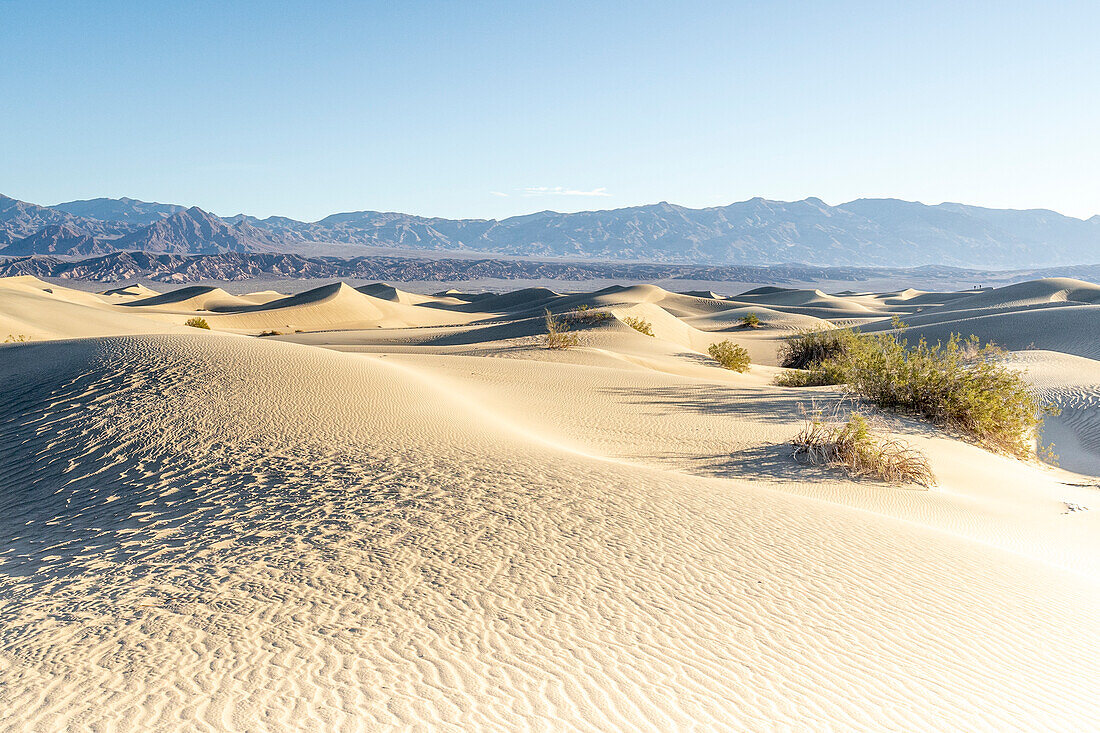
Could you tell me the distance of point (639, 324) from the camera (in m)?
26.9

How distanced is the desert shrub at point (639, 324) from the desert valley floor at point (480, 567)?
1552 centimetres

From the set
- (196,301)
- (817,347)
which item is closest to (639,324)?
(817,347)

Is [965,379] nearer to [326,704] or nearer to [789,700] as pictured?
[789,700]

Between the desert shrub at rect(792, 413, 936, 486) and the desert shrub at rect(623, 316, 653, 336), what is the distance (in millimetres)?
16569

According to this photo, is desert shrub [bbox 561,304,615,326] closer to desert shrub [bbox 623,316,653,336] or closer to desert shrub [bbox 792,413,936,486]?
desert shrub [bbox 623,316,653,336]

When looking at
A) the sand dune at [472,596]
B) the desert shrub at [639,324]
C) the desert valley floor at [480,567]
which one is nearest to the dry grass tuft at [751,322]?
the desert shrub at [639,324]

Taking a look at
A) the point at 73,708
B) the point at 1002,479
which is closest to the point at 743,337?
the point at 1002,479

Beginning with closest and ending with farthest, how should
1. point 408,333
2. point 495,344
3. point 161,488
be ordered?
point 161,488 < point 495,344 < point 408,333

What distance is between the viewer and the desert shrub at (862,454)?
8.46 metres

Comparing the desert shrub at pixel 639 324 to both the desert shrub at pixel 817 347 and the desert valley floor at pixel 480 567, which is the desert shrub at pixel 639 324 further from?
the desert valley floor at pixel 480 567

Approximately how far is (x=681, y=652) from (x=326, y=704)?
5.90 ft

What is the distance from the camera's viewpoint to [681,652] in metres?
3.76

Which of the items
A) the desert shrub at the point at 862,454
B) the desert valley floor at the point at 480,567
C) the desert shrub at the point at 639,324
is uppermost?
the desert valley floor at the point at 480,567

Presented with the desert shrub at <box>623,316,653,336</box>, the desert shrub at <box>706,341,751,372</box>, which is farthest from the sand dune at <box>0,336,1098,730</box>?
the desert shrub at <box>623,316,653,336</box>
